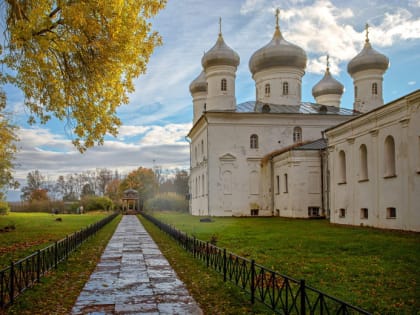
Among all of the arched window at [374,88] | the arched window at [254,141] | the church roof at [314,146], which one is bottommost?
the church roof at [314,146]

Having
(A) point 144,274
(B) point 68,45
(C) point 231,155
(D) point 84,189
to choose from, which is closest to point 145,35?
(B) point 68,45

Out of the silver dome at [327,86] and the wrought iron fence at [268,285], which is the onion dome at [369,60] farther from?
the wrought iron fence at [268,285]

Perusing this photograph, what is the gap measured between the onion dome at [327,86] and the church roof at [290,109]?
560 cm

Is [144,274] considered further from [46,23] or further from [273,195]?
[273,195]

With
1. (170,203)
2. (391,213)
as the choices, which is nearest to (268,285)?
(391,213)

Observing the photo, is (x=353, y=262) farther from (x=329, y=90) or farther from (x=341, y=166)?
(x=329, y=90)

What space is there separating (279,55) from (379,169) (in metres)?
21.9

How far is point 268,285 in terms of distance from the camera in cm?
733

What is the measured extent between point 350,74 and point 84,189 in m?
71.6

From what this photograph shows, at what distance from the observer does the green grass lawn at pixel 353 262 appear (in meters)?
8.00

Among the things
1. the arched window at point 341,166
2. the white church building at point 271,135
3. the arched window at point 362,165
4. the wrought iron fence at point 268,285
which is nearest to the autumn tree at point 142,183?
the white church building at point 271,135

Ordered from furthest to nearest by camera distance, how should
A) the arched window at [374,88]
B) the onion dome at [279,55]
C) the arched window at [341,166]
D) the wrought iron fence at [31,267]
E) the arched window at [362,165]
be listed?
the onion dome at [279,55]
the arched window at [374,88]
the arched window at [341,166]
the arched window at [362,165]
the wrought iron fence at [31,267]

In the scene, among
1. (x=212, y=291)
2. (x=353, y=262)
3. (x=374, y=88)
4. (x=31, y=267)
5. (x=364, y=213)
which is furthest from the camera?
(x=374, y=88)

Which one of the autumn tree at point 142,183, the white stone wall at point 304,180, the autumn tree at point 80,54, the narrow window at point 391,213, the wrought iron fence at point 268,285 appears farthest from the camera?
the autumn tree at point 142,183
